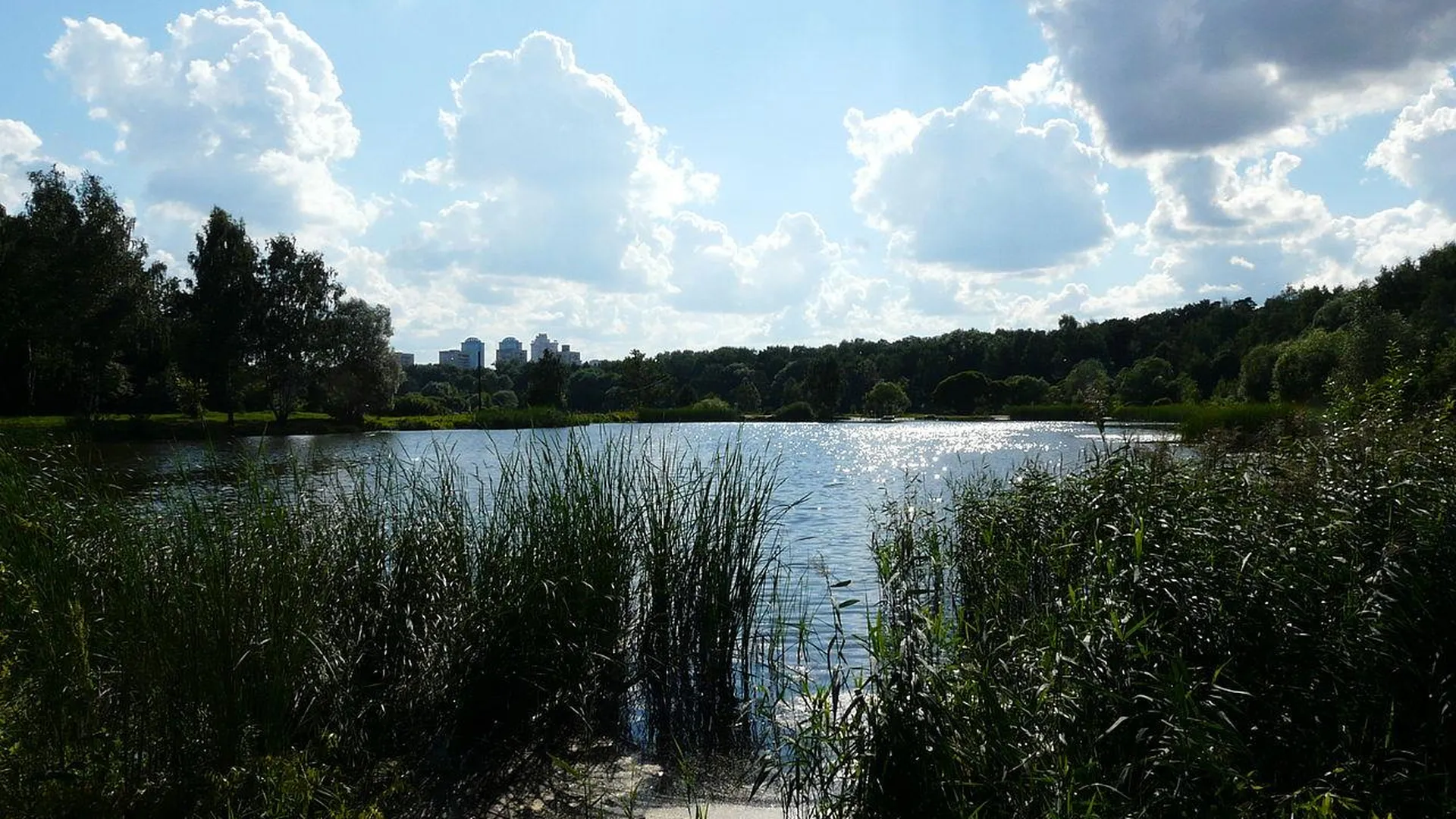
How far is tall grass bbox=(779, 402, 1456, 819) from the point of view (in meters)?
3.49

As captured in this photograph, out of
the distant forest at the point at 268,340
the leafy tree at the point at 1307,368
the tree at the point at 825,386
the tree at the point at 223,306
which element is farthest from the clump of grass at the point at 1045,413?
the tree at the point at 223,306

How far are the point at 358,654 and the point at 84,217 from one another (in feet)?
146

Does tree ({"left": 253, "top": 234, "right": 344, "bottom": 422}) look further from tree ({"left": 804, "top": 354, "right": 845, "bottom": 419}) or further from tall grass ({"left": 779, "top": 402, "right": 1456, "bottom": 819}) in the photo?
tree ({"left": 804, "top": 354, "right": 845, "bottom": 419})

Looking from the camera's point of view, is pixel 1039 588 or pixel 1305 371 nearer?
pixel 1039 588

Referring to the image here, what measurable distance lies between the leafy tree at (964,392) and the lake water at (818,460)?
48157mm

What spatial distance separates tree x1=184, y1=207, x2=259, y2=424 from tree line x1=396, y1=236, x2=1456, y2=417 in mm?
12552

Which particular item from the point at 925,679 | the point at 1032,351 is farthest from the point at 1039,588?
the point at 1032,351

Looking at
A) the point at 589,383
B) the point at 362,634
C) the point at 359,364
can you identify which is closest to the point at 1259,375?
the point at 589,383

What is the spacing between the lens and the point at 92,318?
38.3 meters

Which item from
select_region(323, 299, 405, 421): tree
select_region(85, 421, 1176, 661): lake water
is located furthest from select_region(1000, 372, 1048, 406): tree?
select_region(323, 299, 405, 421): tree

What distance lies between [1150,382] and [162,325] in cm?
7857

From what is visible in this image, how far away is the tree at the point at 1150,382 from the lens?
66387 millimetres

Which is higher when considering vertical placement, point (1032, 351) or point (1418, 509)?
point (1032, 351)

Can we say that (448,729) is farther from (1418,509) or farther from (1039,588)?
(1418,509)
